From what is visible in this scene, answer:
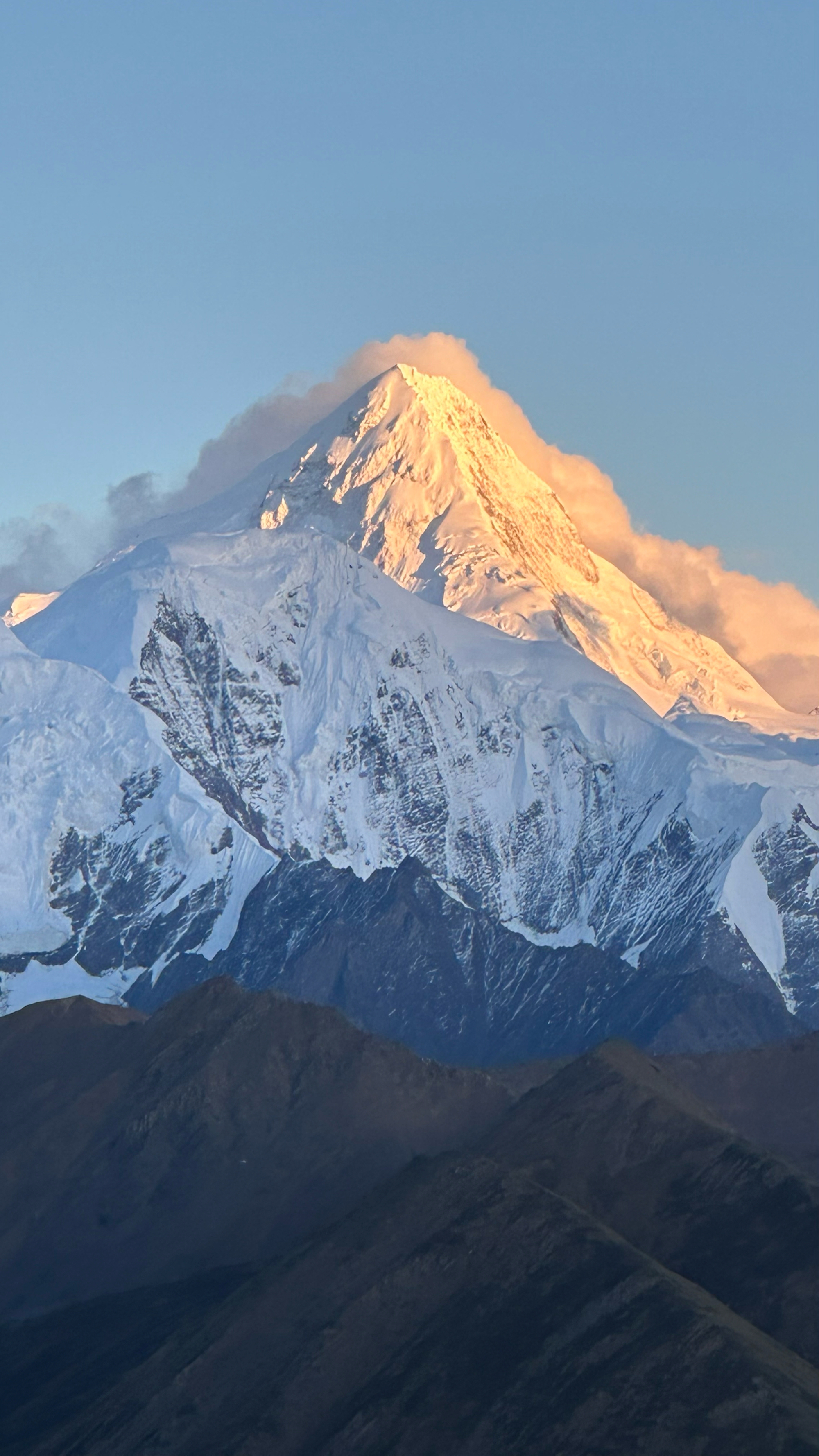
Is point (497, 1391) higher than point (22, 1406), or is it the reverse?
point (22, 1406)

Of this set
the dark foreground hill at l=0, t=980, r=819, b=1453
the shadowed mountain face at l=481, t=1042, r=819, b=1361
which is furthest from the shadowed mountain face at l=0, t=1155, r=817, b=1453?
the shadowed mountain face at l=481, t=1042, r=819, b=1361

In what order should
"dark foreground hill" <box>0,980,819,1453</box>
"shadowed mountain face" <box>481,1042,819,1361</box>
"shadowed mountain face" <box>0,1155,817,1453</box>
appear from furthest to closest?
"shadowed mountain face" <box>481,1042,819,1361</box>, "dark foreground hill" <box>0,980,819,1453</box>, "shadowed mountain face" <box>0,1155,817,1453</box>

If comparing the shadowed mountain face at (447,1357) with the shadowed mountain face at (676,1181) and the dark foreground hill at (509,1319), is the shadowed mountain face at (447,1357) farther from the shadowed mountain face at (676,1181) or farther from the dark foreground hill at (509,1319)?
the shadowed mountain face at (676,1181)

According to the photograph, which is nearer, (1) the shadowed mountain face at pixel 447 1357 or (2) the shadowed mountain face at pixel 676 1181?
(1) the shadowed mountain face at pixel 447 1357

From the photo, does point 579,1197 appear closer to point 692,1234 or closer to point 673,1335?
point 692,1234

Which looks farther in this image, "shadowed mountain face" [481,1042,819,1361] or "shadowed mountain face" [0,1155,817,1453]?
"shadowed mountain face" [481,1042,819,1361]

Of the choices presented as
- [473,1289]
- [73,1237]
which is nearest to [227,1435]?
[473,1289]

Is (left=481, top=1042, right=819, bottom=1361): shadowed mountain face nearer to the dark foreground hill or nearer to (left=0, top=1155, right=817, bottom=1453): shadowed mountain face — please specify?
the dark foreground hill

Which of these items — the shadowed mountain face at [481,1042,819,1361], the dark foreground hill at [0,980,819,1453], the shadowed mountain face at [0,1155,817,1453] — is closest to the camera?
the shadowed mountain face at [0,1155,817,1453]

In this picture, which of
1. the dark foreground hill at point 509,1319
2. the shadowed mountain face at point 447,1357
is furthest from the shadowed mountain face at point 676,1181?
the shadowed mountain face at point 447,1357
